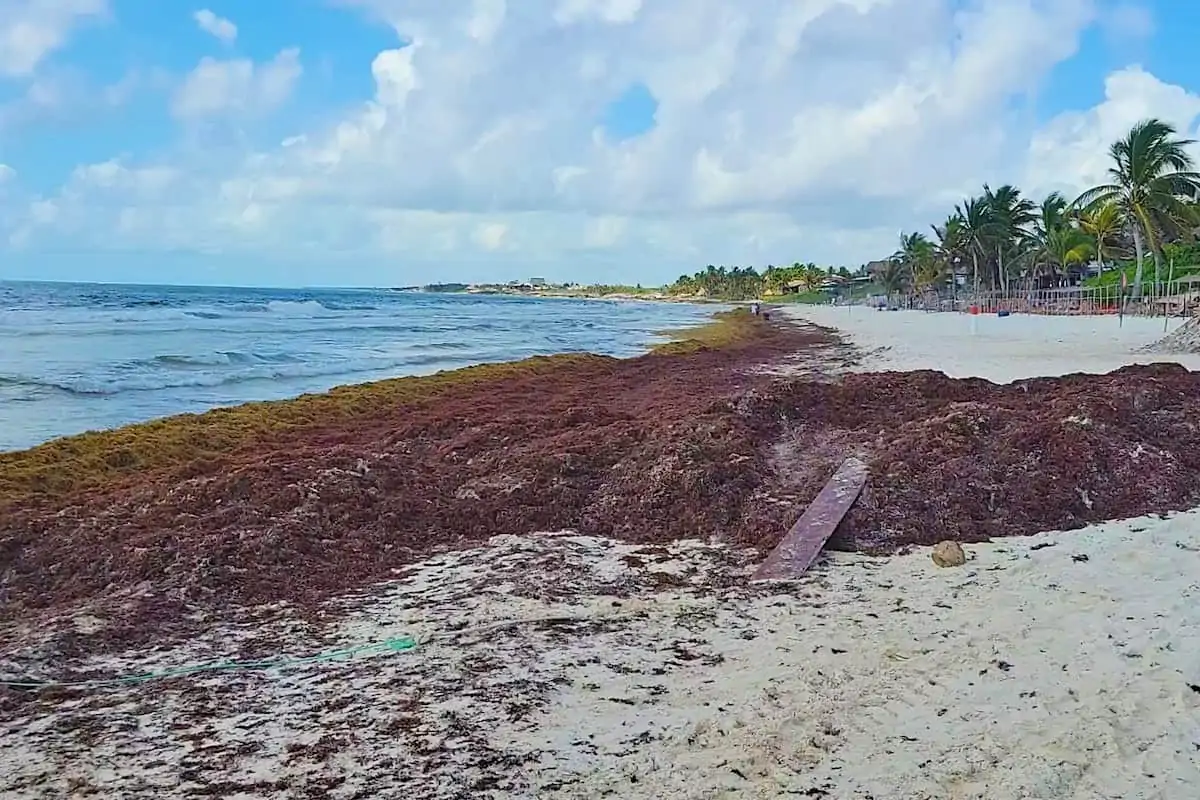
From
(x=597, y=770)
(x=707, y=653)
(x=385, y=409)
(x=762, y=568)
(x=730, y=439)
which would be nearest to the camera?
(x=597, y=770)

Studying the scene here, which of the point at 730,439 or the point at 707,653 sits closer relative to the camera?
the point at 707,653

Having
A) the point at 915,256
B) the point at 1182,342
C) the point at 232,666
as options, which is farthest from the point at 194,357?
the point at 915,256

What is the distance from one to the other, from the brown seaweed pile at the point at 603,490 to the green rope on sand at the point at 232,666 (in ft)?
2.18

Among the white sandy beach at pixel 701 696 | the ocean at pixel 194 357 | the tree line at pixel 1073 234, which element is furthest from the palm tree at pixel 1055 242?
the white sandy beach at pixel 701 696

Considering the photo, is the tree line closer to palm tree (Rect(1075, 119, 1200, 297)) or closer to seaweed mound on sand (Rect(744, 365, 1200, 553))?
palm tree (Rect(1075, 119, 1200, 297))

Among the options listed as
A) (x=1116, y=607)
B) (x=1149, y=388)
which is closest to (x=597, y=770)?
(x=1116, y=607)

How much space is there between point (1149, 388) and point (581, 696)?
745 cm

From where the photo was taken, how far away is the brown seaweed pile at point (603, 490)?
611 centimetres

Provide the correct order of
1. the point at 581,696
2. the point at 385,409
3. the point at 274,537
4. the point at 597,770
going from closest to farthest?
the point at 597,770 < the point at 581,696 < the point at 274,537 < the point at 385,409

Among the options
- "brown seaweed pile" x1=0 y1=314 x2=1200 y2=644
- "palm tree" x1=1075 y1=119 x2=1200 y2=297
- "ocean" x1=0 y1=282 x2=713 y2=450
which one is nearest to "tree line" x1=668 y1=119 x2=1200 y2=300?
"palm tree" x1=1075 y1=119 x2=1200 y2=297

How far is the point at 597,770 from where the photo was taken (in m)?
3.39

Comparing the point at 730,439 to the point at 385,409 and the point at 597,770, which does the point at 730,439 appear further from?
the point at 385,409

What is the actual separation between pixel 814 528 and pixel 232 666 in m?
3.69

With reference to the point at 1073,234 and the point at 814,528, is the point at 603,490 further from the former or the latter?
the point at 1073,234
